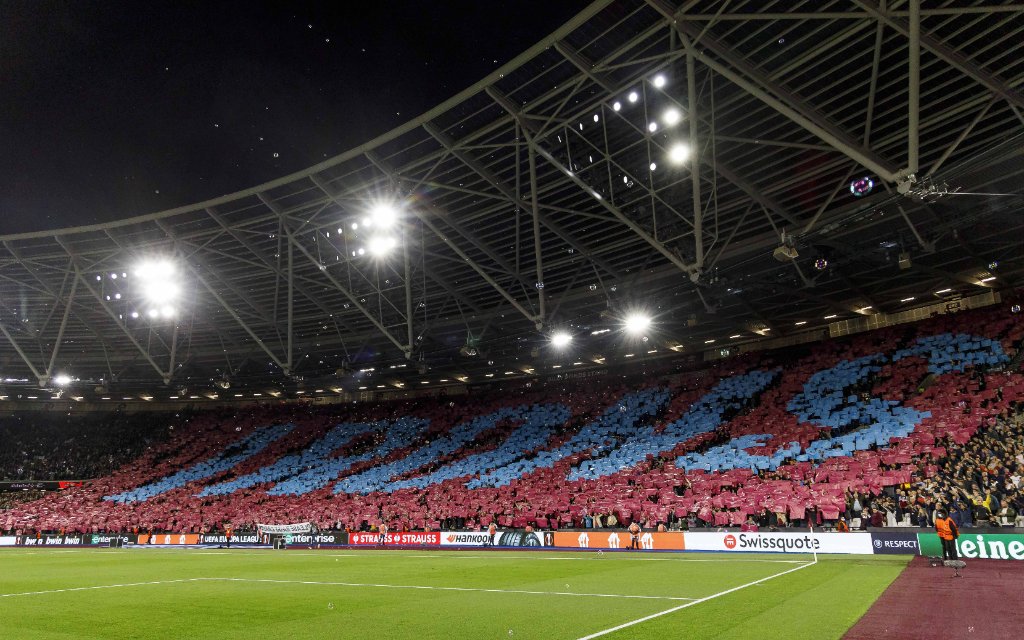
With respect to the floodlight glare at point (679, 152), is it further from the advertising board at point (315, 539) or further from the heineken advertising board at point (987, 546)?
the advertising board at point (315, 539)

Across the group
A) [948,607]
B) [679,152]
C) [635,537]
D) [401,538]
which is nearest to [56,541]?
[401,538]

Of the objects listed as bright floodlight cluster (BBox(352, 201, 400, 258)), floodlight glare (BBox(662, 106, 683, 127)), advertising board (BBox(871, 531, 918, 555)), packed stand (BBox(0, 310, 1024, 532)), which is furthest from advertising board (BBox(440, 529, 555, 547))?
floodlight glare (BBox(662, 106, 683, 127))

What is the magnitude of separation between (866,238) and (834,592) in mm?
17616

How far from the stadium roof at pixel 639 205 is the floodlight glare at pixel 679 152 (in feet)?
0.59

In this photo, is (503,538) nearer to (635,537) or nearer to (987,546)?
(635,537)

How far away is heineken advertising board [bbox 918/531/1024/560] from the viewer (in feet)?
52.9

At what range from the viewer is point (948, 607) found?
9.37 meters

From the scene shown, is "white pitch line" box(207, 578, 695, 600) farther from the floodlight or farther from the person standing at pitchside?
the floodlight

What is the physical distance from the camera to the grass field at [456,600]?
795cm

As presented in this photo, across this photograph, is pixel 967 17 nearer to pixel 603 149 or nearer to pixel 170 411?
pixel 603 149

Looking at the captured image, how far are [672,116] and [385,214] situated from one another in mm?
11973

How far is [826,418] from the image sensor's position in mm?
29141

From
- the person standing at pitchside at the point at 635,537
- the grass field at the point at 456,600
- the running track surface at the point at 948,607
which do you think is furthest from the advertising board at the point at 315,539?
the running track surface at the point at 948,607

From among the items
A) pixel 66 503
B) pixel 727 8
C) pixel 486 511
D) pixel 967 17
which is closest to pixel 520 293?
pixel 486 511
